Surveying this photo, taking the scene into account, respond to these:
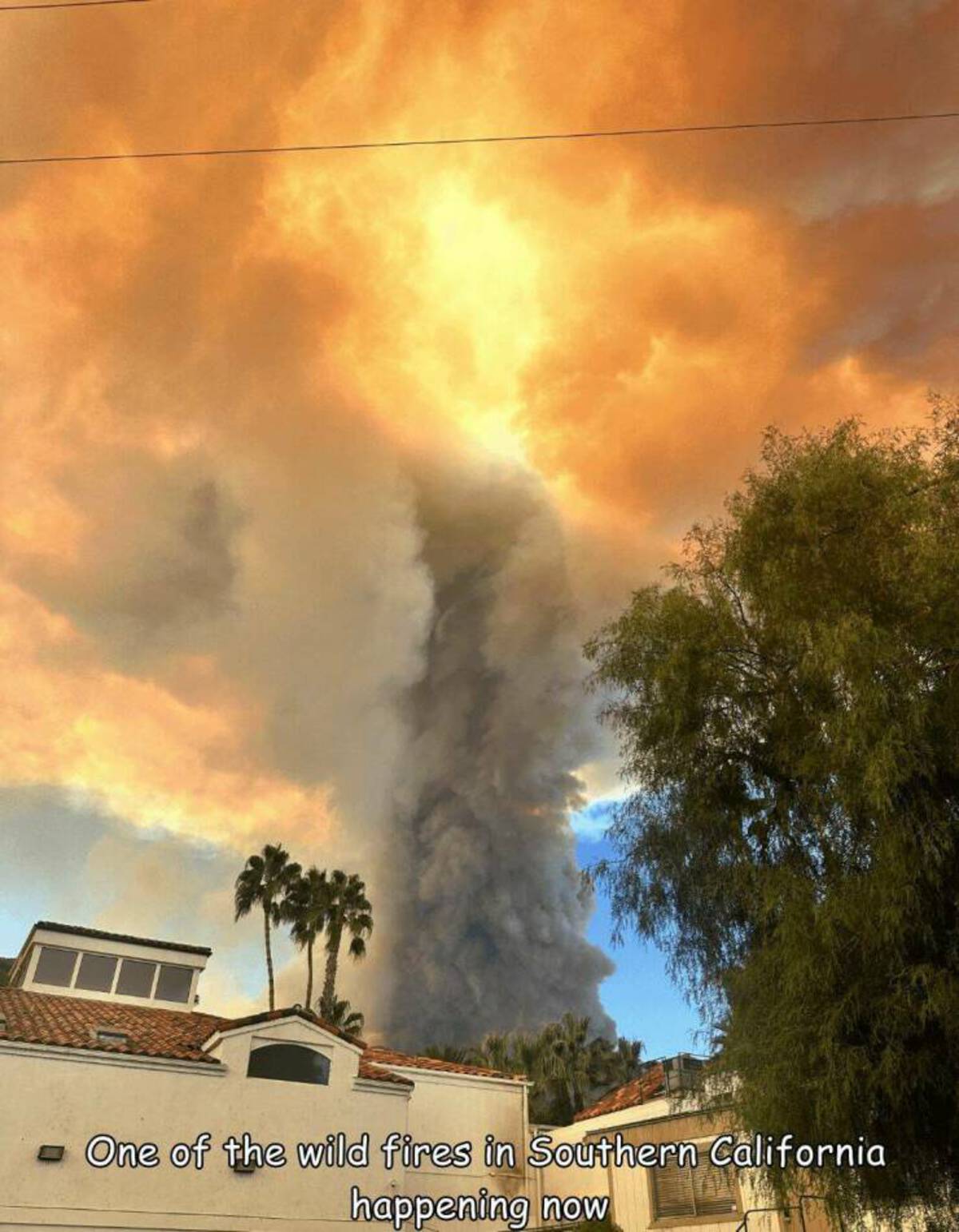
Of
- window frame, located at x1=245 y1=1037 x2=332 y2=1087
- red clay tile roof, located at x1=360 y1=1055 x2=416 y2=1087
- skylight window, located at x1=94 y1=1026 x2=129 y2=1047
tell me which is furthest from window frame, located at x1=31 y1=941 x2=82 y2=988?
red clay tile roof, located at x1=360 y1=1055 x2=416 y2=1087

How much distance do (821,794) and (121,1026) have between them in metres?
22.0

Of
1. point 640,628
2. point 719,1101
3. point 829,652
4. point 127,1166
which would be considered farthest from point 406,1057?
point 829,652

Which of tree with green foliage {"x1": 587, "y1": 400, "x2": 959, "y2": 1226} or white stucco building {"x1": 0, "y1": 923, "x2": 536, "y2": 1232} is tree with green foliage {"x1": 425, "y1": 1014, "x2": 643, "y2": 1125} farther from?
tree with green foliage {"x1": 587, "y1": 400, "x2": 959, "y2": 1226}

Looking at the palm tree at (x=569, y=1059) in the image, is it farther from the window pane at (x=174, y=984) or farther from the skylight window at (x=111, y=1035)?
the skylight window at (x=111, y=1035)

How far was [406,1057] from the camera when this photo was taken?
32.4m

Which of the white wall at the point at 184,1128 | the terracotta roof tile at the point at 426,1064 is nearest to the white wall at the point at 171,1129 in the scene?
the white wall at the point at 184,1128

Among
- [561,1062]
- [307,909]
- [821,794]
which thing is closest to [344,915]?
[307,909]

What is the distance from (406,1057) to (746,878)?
24135 mm

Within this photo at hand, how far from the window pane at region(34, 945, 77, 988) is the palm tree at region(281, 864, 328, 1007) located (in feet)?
81.7

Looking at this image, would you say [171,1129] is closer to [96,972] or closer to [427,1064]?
[96,972]

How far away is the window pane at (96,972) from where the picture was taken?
30.3 meters

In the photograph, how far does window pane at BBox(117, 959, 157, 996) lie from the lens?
100 feet

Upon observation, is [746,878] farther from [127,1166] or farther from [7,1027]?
[7,1027]

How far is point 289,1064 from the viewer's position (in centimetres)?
2356
